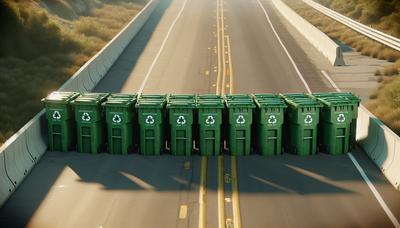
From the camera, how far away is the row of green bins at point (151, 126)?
1777 centimetres

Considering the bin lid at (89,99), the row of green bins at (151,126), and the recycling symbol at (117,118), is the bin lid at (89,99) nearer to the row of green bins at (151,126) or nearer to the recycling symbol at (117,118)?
the recycling symbol at (117,118)

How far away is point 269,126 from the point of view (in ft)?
58.4

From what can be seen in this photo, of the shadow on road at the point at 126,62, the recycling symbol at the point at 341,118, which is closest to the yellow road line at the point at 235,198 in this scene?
the recycling symbol at the point at 341,118

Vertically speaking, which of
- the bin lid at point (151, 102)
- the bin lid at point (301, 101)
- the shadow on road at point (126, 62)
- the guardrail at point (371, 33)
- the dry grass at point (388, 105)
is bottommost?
the dry grass at point (388, 105)

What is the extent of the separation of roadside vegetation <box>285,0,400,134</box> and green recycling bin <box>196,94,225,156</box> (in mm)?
6286

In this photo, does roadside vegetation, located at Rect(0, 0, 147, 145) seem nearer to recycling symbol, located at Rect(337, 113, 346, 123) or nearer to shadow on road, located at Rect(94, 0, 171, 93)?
shadow on road, located at Rect(94, 0, 171, 93)

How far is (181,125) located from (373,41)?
2337cm

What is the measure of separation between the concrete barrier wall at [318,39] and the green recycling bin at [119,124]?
16.8 meters

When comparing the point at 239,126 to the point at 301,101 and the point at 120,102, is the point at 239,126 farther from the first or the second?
the point at 120,102

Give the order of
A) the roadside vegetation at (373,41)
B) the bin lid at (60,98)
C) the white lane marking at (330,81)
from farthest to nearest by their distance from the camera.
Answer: the white lane marking at (330,81), the roadside vegetation at (373,41), the bin lid at (60,98)

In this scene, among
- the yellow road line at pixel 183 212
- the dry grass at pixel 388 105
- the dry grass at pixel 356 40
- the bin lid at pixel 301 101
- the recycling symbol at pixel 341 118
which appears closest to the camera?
the yellow road line at pixel 183 212

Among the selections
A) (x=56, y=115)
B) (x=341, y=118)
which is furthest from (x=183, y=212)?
(x=341, y=118)

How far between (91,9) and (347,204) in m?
45.8

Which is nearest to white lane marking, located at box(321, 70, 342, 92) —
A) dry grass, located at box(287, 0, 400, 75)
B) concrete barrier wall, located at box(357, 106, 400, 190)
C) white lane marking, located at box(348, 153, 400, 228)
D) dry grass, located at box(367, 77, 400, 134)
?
dry grass, located at box(367, 77, 400, 134)
